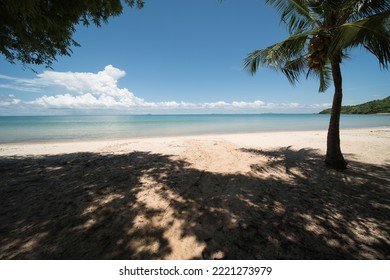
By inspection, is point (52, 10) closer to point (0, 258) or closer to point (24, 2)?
point (24, 2)

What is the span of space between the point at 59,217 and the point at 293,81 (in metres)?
8.82

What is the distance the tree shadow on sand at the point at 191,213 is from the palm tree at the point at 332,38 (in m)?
2.72

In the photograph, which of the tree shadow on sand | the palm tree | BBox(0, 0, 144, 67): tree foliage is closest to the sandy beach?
the tree shadow on sand

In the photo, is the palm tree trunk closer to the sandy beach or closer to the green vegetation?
the sandy beach

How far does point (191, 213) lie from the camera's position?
11.8ft

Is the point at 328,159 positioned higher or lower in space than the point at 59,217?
higher

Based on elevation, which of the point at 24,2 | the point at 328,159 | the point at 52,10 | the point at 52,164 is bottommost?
the point at 52,164

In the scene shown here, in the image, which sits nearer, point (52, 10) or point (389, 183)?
point (52, 10)

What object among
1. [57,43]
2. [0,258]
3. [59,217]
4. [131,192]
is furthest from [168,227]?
[57,43]

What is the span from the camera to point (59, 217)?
342cm

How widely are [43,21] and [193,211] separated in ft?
19.4

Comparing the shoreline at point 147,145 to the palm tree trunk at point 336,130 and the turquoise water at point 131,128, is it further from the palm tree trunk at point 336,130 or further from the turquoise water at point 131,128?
the turquoise water at point 131,128

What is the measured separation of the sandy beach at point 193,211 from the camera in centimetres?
270

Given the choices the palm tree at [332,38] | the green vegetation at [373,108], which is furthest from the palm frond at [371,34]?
the green vegetation at [373,108]
